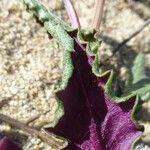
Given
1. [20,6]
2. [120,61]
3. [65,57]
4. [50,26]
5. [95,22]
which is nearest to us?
[65,57]

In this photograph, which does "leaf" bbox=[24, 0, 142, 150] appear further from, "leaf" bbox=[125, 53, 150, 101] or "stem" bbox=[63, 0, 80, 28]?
"leaf" bbox=[125, 53, 150, 101]

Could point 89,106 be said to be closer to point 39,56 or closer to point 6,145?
point 6,145

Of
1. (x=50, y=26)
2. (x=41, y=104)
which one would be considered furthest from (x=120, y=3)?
(x=50, y=26)

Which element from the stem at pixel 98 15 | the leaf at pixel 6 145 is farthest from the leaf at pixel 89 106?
the stem at pixel 98 15

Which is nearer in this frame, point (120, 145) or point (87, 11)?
point (120, 145)

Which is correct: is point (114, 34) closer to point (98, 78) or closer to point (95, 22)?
point (95, 22)

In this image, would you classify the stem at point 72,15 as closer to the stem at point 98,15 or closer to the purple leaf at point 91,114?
the stem at point 98,15

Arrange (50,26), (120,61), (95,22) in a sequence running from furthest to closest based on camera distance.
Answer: (120,61), (95,22), (50,26)
